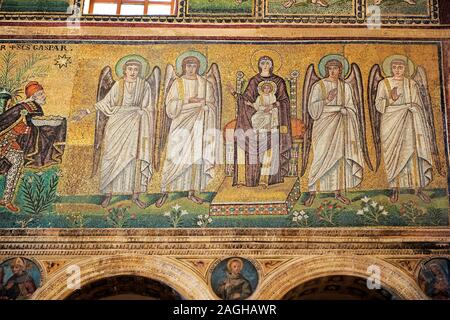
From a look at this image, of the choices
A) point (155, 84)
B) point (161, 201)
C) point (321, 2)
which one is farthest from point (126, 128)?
point (321, 2)

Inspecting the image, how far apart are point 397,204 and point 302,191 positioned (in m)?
1.33

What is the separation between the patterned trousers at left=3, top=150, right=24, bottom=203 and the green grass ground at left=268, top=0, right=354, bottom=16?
4.41 metres

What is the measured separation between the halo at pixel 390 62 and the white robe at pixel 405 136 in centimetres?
12

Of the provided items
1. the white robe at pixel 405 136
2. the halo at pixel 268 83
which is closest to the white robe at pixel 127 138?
the halo at pixel 268 83

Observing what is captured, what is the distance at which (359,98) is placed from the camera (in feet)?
50.1

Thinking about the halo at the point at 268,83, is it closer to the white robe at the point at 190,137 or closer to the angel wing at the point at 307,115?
the angel wing at the point at 307,115

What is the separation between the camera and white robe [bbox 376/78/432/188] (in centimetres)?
1463

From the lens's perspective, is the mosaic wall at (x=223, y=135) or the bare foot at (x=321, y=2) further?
the bare foot at (x=321, y=2)

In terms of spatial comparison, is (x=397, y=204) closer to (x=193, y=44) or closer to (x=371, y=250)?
(x=371, y=250)

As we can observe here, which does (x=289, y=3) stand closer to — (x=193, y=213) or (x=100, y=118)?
(x=100, y=118)

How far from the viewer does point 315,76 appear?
15.4m

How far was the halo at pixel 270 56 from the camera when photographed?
50.8 feet

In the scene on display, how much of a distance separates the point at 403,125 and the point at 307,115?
4.59 feet
